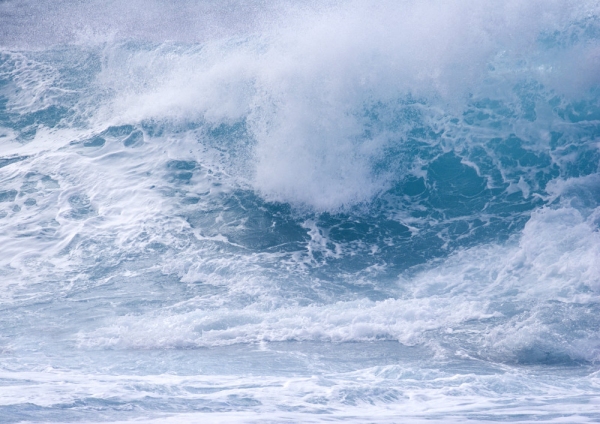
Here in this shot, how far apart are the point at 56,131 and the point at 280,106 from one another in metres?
5.03

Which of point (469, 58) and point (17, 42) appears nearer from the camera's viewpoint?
point (469, 58)

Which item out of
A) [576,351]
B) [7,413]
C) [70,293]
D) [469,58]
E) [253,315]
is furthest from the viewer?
[469,58]

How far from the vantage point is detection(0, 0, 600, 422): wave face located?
653 centimetres

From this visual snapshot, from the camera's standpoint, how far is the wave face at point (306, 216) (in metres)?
6.53

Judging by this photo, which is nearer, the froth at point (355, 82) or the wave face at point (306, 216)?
the wave face at point (306, 216)

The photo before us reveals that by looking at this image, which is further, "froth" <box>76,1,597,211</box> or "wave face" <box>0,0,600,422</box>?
"froth" <box>76,1,597,211</box>

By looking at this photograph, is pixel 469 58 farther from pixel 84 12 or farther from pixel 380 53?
pixel 84 12

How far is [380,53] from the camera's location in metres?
12.4

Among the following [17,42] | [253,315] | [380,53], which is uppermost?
[17,42]

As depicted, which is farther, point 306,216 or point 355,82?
point 355,82

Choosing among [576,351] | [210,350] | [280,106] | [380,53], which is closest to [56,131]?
[280,106]

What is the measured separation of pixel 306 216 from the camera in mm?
10820

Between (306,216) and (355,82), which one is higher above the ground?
(355,82)

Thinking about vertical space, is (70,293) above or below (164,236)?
below
